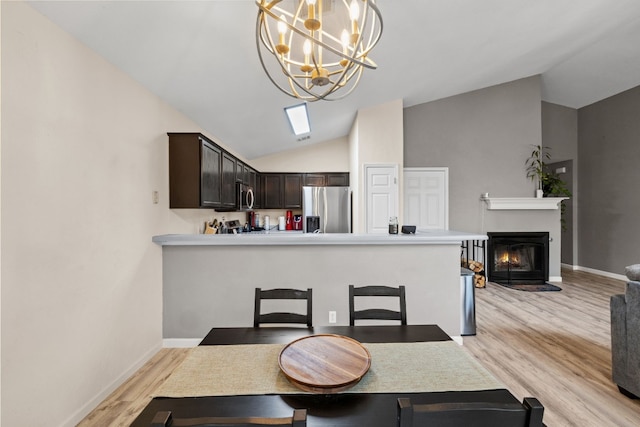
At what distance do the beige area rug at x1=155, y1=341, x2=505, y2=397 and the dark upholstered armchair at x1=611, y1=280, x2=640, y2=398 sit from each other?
1.62 meters

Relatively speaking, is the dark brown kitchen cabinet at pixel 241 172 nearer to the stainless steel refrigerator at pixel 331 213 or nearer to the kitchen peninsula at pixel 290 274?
the stainless steel refrigerator at pixel 331 213

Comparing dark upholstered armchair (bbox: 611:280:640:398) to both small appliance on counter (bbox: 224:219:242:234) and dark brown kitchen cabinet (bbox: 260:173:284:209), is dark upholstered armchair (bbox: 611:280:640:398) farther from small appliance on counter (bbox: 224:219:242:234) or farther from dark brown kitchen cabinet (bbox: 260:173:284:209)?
dark brown kitchen cabinet (bbox: 260:173:284:209)

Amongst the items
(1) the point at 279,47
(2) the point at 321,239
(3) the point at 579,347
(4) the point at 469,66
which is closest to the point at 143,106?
(1) the point at 279,47

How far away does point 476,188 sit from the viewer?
5.80m

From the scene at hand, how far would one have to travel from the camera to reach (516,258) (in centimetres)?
585

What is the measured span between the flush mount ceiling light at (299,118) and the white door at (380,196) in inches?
48.5

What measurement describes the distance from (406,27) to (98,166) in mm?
2930

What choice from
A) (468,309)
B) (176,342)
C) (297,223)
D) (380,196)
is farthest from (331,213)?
(176,342)

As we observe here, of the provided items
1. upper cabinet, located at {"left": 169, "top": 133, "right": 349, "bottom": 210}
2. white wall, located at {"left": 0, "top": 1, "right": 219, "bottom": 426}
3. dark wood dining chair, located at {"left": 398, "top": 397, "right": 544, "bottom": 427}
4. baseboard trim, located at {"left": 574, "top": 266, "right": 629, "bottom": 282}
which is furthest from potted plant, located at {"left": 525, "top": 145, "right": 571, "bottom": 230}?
white wall, located at {"left": 0, "top": 1, "right": 219, "bottom": 426}

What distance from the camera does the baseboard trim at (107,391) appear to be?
1.89 metres

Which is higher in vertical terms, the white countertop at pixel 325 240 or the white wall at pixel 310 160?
the white wall at pixel 310 160

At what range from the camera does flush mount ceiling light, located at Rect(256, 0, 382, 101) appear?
4.18 feet

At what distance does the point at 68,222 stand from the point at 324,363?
1760 mm

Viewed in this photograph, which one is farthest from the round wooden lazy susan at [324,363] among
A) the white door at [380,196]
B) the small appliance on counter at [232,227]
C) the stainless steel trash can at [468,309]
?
the white door at [380,196]
